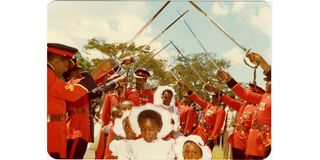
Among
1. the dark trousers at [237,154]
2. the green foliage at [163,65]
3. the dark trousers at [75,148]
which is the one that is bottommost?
the dark trousers at [237,154]

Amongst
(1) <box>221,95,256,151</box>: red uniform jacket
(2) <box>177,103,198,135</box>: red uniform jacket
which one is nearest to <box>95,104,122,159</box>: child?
(2) <box>177,103,198,135</box>: red uniform jacket

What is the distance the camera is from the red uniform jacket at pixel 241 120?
3809 mm

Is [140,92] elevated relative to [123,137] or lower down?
elevated

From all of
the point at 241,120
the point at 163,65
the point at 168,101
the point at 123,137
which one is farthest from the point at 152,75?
the point at 241,120

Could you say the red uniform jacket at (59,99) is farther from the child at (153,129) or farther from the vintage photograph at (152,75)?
the child at (153,129)

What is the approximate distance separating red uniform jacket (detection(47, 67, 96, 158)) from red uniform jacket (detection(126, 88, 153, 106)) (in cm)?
26

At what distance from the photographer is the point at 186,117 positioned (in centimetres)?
378

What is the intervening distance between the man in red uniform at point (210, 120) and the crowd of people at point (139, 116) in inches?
0.6

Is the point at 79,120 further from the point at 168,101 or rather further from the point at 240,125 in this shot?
the point at 240,125

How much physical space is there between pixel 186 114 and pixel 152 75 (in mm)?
344

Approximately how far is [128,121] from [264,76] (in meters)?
0.93

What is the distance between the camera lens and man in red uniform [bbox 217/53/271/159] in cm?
374

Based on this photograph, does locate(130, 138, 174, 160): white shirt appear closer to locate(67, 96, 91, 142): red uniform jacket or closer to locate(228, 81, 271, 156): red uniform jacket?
locate(67, 96, 91, 142): red uniform jacket

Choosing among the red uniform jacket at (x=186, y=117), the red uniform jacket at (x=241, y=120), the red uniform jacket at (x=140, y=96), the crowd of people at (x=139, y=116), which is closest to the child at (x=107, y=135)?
the crowd of people at (x=139, y=116)
